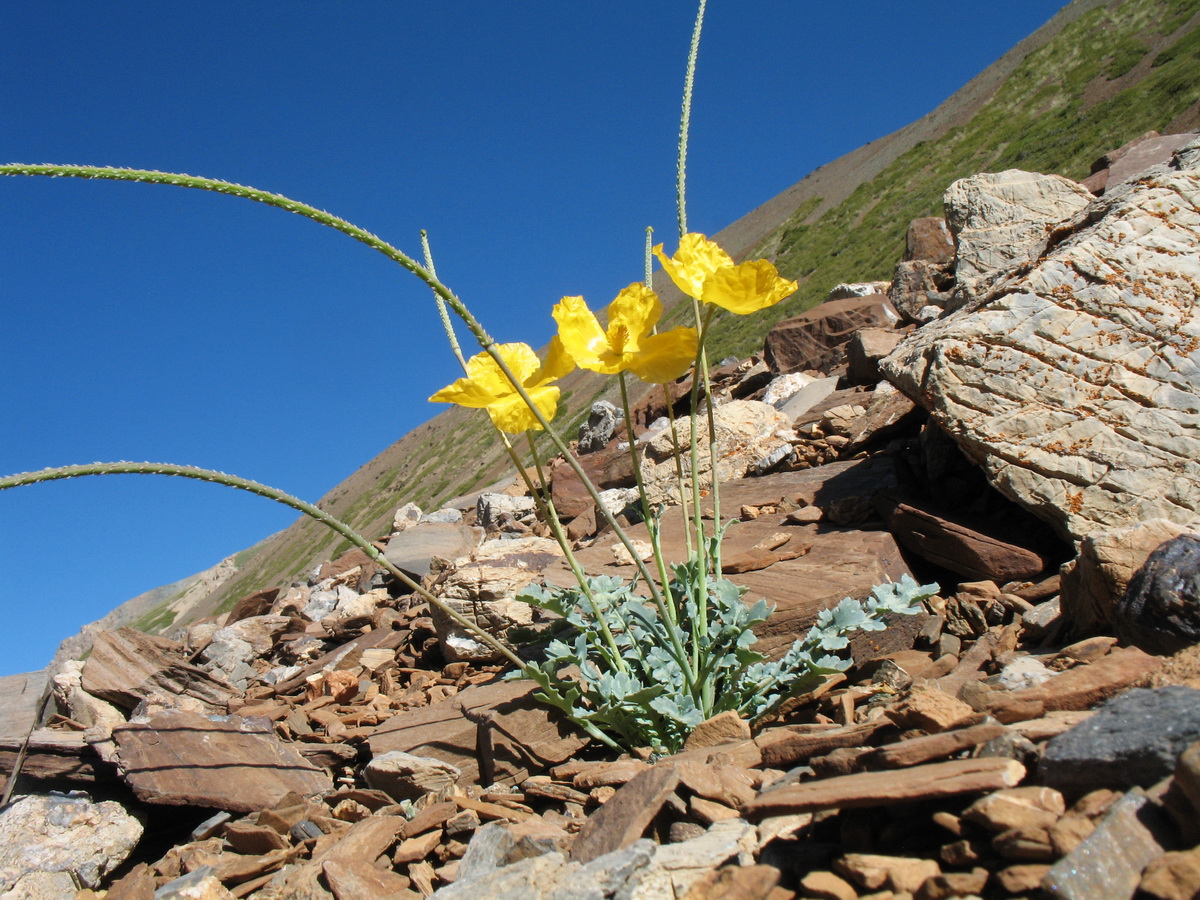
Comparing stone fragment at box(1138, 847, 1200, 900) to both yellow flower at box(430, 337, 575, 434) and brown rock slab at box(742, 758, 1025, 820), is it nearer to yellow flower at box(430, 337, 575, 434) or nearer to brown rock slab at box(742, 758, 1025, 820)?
brown rock slab at box(742, 758, 1025, 820)

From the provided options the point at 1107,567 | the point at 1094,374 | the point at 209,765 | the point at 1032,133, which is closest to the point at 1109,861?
the point at 1107,567

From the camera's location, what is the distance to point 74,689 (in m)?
4.45

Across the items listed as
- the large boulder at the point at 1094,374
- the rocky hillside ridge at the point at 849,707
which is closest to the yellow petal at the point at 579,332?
the rocky hillside ridge at the point at 849,707

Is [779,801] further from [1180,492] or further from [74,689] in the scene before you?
[74,689]

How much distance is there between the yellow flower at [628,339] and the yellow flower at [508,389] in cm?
8

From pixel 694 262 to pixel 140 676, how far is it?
4203mm

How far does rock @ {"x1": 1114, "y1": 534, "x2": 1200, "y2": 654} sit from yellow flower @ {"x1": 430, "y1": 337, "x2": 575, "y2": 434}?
1925 millimetres

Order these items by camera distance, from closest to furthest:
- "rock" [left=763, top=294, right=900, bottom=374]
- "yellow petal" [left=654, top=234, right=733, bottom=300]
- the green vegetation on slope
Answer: "yellow petal" [left=654, top=234, right=733, bottom=300] → "rock" [left=763, top=294, right=900, bottom=374] → the green vegetation on slope

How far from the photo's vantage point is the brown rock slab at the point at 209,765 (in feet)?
11.0

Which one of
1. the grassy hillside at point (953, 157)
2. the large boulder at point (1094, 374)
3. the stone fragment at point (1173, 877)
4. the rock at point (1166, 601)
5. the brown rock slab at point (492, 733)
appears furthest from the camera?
the grassy hillside at point (953, 157)

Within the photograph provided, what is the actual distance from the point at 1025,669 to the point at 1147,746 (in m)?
0.95

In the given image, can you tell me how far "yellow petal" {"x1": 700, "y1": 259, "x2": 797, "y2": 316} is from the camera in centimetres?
243

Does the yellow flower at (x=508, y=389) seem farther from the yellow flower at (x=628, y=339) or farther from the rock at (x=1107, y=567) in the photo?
the rock at (x=1107, y=567)

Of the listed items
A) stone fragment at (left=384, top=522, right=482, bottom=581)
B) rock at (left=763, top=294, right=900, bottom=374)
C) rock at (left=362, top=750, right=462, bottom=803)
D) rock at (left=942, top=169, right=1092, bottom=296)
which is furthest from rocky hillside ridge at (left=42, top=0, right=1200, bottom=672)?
rock at (left=942, top=169, right=1092, bottom=296)
